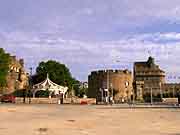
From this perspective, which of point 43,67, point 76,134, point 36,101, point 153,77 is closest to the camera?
point 76,134

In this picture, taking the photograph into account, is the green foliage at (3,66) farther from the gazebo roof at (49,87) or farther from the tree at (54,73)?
the tree at (54,73)

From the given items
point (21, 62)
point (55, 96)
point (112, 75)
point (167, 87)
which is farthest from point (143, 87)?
point (55, 96)

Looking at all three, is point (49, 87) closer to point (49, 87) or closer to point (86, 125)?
point (49, 87)

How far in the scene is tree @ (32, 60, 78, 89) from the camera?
13212 centimetres

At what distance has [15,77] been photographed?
450ft

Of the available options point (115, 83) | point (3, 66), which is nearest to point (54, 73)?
point (3, 66)

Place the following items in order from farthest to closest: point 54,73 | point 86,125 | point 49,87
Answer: point 54,73 → point 49,87 → point 86,125

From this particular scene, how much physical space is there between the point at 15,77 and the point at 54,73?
49.6 ft

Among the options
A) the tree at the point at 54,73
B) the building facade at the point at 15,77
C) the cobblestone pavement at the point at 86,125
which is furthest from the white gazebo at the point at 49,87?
the cobblestone pavement at the point at 86,125

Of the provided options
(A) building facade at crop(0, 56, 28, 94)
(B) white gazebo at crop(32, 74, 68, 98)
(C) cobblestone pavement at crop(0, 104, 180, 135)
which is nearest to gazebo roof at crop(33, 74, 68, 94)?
(B) white gazebo at crop(32, 74, 68, 98)

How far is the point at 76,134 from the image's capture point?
18.3 meters

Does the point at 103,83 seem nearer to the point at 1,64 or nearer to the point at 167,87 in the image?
the point at 167,87

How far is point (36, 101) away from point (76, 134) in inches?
3214

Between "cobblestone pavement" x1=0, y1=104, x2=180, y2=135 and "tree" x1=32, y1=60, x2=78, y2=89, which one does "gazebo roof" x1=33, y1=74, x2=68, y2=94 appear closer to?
"tree" x1=32, y1=60, x2=78, y2=89
